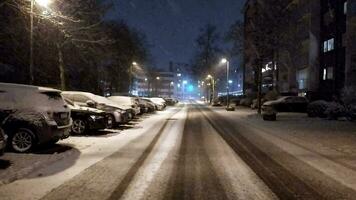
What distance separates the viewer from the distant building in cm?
5197

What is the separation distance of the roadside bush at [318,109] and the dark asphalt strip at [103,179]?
23.7 m

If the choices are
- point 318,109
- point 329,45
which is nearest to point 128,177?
point 318,109

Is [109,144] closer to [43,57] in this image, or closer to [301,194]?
[301,194]

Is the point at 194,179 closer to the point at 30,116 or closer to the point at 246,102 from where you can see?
the point at 30,116

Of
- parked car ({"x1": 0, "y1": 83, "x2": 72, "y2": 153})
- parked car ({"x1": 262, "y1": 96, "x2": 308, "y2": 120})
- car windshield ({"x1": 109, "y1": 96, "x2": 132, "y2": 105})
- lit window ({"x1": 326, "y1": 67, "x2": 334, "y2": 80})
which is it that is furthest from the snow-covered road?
lit window ({"x1": 326, "y1": 67, "x2": 334, "y2": 80})

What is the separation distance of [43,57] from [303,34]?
38222 mm

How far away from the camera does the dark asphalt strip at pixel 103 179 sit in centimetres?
823

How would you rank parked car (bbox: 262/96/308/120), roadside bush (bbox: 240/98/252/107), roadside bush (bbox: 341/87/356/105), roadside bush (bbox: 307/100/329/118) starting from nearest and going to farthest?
roadside bush (bbox: 307/100/329/118)
roadside bush (bbox: 341/87/356/105)
parked car (bbox: 262/96/308/120)
roadside bush (bbox: 240/98/252/107)

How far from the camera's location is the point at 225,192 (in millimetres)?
8562

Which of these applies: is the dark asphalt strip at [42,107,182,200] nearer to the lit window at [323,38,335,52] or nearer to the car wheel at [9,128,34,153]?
the car wheel at [9,128,34,153]

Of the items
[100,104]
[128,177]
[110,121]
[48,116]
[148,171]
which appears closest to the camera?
[128,177]

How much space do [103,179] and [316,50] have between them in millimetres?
56887

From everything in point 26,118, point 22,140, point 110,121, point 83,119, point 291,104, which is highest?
point 291,104

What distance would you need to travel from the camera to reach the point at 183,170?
11031mm
